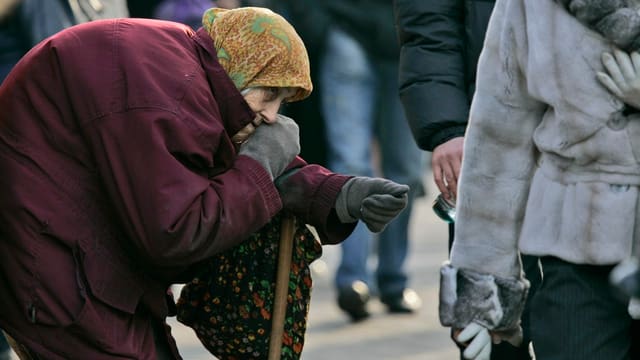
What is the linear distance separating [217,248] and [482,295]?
68cm

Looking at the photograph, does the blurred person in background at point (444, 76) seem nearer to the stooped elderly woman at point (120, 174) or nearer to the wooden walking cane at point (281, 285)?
the wooden walking cane at point (281, 285)

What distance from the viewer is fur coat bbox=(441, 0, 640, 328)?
3.75m

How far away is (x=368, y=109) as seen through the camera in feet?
27.6

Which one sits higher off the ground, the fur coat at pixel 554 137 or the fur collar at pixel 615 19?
the fur collar at pixel 615 19

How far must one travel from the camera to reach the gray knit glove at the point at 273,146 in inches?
159

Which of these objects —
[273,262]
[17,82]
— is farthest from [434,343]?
[17,82]

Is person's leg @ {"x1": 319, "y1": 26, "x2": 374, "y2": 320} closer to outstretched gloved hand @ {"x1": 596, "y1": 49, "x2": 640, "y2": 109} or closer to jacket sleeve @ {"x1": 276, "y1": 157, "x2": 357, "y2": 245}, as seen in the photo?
jacket sleeve @ {"x1": 276, "y1": 157, "x2": 357, "y2": 245}

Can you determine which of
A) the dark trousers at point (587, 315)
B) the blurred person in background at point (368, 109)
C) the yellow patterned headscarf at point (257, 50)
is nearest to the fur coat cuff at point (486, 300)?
the dark trousers at point (587, 315)

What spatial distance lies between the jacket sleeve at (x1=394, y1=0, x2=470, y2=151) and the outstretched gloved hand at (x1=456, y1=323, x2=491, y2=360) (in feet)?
2.84

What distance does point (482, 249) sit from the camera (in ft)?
13.5

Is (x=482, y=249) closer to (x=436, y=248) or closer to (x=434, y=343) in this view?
(x=434, y=343)

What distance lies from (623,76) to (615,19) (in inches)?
4.9

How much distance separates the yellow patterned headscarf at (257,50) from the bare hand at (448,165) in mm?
814

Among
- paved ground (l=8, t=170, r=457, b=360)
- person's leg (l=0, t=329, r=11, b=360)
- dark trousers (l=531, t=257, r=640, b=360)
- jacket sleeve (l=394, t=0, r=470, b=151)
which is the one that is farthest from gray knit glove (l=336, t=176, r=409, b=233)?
paved ground (l=8, t=170, r=457, b=360)
